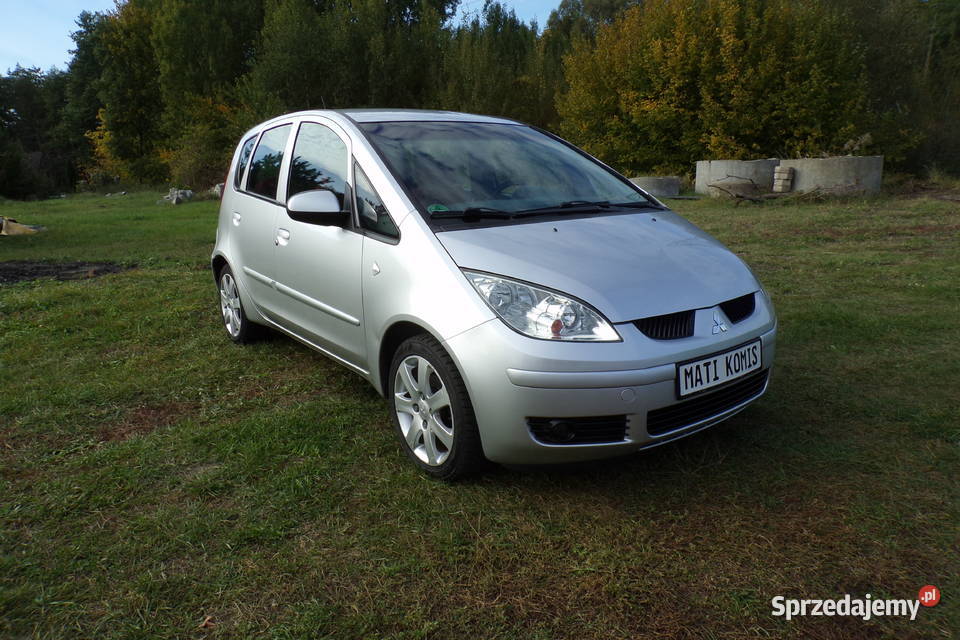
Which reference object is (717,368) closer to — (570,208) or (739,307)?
(739,307)

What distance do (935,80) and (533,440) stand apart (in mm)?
23214

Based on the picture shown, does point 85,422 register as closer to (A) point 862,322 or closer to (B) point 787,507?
(B) point 787,507

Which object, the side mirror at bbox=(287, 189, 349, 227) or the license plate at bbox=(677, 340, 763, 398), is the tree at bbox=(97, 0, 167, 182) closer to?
the side mirror at bbox=(287, 189, 349, 227)

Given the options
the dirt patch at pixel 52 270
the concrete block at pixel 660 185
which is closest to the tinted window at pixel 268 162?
the dirt patch at pixel 52 270

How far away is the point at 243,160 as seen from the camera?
15.6ft

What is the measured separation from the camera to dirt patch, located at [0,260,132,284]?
7.74m

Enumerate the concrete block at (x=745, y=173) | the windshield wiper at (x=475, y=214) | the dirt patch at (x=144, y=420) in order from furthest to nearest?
1. the concrete block at (x=745, y=173)
2. the dirt patch at (x=144, y=420)
3. the windshield wiper at (x=475, y=214)

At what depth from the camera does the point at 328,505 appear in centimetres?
267

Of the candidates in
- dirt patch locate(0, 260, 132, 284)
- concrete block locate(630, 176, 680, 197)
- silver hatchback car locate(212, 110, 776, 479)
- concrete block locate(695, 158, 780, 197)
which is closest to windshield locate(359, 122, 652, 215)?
silver hatchback car locate(212, 110, 776, 479)

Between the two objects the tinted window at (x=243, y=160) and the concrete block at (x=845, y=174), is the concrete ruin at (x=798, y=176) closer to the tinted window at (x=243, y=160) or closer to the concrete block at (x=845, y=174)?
the concrete block at (x=845, y=174)

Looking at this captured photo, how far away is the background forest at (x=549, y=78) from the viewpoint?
53.3ft

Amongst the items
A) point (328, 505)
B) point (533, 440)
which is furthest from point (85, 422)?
point (533, 440)

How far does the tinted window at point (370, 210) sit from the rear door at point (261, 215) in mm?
874

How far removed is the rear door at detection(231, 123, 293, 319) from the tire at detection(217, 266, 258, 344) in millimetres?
266
